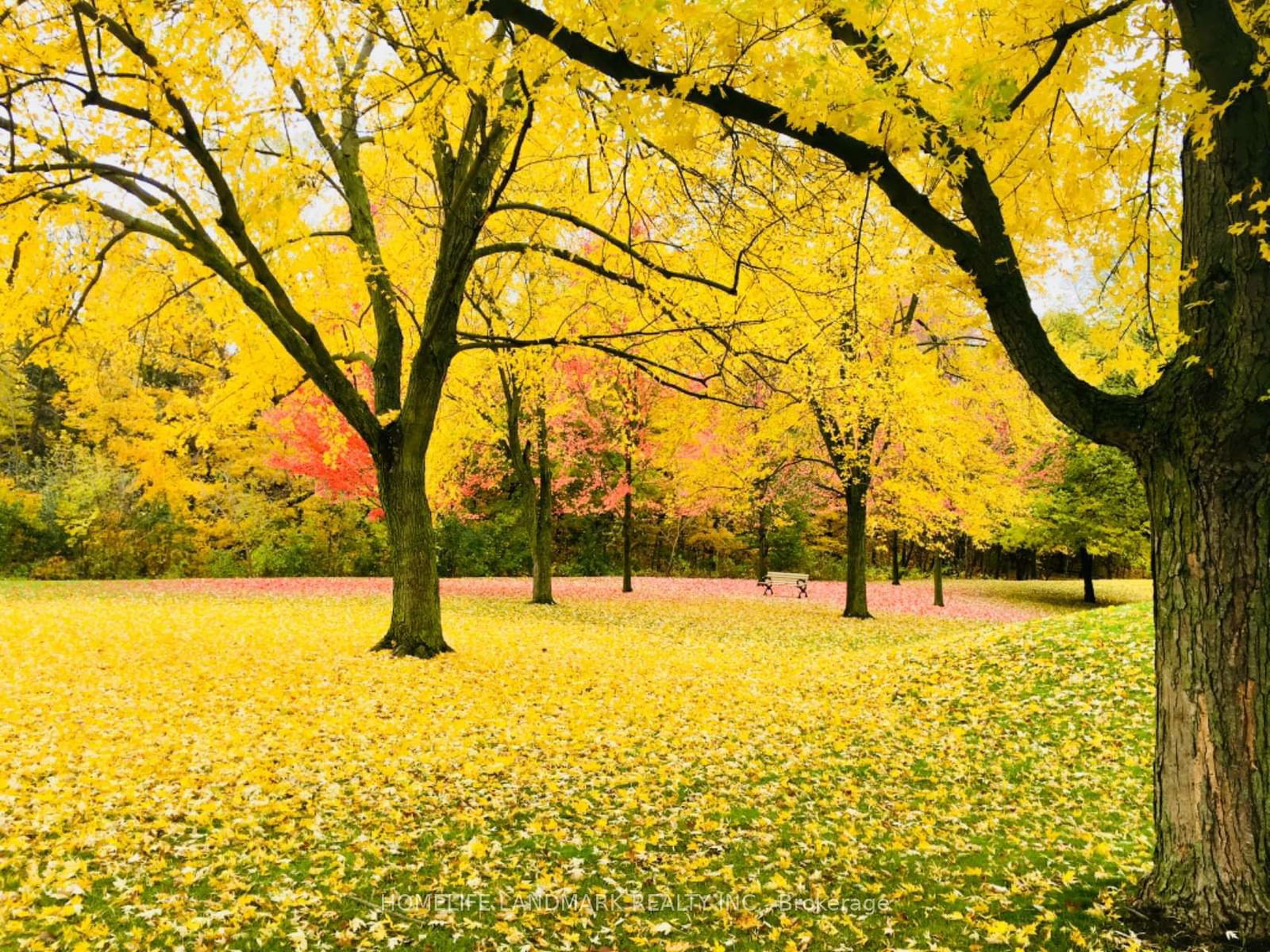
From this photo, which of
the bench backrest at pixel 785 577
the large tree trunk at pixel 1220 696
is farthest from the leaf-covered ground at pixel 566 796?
the bench backrest at pixel 785 577

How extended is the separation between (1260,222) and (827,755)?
491cm

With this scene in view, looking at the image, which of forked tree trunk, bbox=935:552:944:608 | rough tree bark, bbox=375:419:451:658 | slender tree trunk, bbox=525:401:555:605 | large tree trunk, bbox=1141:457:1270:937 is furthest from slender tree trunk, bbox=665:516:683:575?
large tree trunk, bbox=1141:457:1270:937

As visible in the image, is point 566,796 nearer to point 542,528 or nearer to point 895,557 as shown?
point 542,528

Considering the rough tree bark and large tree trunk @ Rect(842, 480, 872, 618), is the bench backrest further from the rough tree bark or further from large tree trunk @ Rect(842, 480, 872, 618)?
the rough tree bark

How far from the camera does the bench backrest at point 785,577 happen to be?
23.7 meters

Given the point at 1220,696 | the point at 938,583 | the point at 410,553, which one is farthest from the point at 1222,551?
the point at 938,583

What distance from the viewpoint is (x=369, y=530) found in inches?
1030

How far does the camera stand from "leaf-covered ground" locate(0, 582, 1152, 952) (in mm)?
3539

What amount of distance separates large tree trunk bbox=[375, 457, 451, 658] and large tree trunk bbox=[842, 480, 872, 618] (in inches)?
412

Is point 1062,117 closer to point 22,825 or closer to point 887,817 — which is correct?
point 887,817

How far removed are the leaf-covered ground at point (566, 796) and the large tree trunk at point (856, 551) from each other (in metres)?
6.68

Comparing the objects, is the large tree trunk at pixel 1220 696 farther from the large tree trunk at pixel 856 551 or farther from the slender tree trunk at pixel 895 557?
the slender tree trunk at pixel 895 557

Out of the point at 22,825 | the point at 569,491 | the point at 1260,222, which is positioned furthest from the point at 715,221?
the point at 569,491

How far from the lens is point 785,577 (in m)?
23.9
